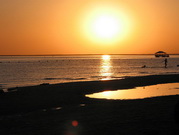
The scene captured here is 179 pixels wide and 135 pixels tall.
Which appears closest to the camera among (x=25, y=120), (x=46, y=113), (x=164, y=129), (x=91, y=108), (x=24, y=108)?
(x=164, y=129)

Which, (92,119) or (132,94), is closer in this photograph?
(92,119)

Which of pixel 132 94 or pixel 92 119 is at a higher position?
pixel 92 119

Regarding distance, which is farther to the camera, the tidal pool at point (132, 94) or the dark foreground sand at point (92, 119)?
the tidal pool at point (132, 94)

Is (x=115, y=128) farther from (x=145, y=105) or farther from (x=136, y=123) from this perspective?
(x=145, y=105)

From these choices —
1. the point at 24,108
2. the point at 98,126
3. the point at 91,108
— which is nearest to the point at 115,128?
the point at 98,126

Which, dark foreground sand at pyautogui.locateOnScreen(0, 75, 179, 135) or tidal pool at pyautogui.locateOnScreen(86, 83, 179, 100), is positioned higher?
dark foreground sand at pyautogui.locateOnScreen(0, 75, 179, 135)

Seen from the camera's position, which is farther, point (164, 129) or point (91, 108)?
point (91, 108)

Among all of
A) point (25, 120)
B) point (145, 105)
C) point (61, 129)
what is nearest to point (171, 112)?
point (145, 105)

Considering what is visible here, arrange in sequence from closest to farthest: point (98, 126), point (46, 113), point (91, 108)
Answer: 1. point (98, 126)
2. point (46, 113)
3. point (91, 108)

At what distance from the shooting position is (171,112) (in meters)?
15.8

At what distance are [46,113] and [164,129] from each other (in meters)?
7.04

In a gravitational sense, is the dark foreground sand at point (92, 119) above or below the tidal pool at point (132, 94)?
above

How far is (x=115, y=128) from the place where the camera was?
1259 cm

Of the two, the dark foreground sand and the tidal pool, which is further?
the tidal pool
